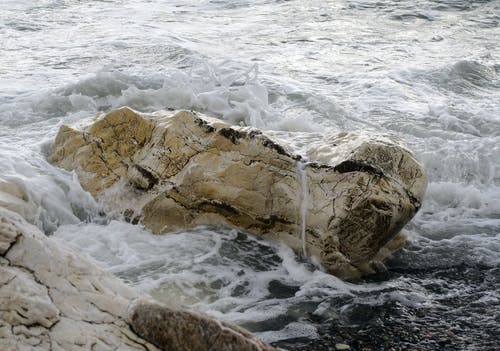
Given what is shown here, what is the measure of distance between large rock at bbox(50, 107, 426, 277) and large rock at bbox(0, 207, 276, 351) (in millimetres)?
1887

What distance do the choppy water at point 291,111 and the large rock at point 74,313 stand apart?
1.12 m

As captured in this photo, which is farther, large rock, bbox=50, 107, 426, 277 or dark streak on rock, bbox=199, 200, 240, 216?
dark streak on rock, bbox=199, 200, 240, 216

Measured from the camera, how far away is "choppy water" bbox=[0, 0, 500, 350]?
14.2ft

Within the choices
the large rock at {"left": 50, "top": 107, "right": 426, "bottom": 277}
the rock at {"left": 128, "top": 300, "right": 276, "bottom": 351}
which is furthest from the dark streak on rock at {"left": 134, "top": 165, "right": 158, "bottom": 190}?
the rock at {"left": 128, "top": 300, "right": 276, "bottom": 351}

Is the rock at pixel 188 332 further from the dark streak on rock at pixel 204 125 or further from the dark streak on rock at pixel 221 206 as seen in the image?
the dark streak on rock at pixel 204 125

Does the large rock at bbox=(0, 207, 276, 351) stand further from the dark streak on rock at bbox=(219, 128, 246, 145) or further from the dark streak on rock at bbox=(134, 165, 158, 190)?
the dark streak on rock at bbox=(219, 128, 246, 145)

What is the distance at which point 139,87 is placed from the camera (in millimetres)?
8773

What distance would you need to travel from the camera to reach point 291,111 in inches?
319

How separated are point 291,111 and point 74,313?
214 inches

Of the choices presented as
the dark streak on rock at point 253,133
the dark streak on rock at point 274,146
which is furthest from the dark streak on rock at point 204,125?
the dark streak on rock at point 274,146

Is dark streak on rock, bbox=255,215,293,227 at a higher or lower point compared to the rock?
lower

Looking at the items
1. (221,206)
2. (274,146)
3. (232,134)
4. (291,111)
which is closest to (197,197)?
(221,206)

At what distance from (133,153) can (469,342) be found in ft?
9.93

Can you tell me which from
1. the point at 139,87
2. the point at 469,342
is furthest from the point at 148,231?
the point at 139,87
